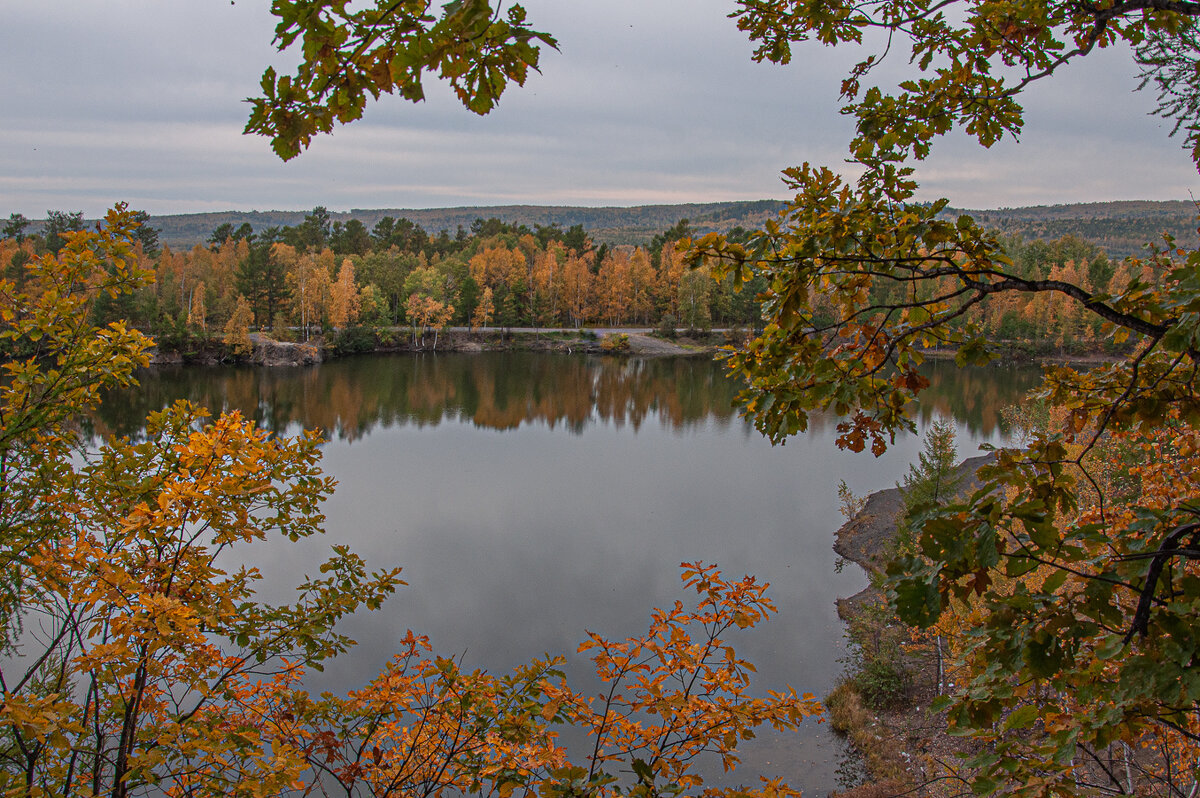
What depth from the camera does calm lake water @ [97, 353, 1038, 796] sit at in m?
13.3

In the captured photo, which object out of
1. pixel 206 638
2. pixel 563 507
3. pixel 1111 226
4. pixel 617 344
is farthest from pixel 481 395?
pixel 1111 226

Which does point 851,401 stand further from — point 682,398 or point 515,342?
point 515,342

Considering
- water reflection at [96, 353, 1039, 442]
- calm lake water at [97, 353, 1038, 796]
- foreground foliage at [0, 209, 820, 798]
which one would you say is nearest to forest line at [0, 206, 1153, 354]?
water reflection at [96, 353, 1039, 442]

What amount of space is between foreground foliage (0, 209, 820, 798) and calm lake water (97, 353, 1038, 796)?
8.08 meters

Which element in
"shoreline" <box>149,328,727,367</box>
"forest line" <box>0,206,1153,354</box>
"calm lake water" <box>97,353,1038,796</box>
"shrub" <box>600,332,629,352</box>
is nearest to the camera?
"calm lake water" <box>97,353,1038,796</box>

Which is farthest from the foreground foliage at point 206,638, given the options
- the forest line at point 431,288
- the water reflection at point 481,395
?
the forest line at point 431,288

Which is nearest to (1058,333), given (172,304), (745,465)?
(745,465)

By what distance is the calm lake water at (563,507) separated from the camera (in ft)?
43.8

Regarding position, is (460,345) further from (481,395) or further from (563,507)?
(563,507)

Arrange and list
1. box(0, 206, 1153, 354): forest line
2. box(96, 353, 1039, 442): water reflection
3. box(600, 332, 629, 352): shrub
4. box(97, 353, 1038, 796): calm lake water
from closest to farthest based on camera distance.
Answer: box(97, 353, 1038, 796): calm lake water, box(96, 353, 1039, 442): water reflection, box(0, 206, 1153, 354): forest line, box(600, 332, 629, 352): shrub

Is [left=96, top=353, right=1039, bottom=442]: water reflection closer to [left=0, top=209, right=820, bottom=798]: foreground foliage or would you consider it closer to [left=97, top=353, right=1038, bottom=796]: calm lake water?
[left=97, top=353, right=1038, bottom=796]: calm lake water

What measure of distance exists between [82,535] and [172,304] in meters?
52.3

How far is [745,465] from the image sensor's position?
25.6m

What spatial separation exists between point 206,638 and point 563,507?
17092 millimetres
